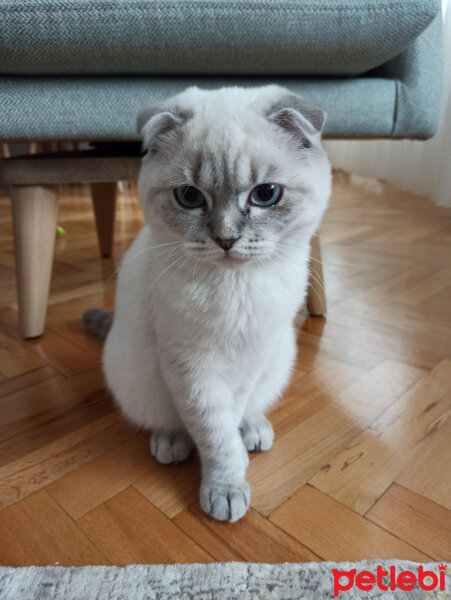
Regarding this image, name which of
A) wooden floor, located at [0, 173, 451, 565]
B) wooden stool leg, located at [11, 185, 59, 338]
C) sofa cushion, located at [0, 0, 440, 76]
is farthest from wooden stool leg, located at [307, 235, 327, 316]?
wooden stool leg, located at [11, 185, 59, 338]

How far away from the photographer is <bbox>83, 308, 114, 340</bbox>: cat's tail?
1248 millimetres

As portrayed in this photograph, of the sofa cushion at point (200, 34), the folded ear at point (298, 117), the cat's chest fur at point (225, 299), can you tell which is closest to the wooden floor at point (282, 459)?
the cat's chest fur at point (225, 299)

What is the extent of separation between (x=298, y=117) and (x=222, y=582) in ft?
2.08

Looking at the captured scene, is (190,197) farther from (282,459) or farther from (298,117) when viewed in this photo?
(282,459)

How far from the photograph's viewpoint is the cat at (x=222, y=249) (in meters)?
0.64

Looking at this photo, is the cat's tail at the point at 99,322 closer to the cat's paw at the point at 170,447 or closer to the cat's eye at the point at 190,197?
the cat's paw at the point at 170,447

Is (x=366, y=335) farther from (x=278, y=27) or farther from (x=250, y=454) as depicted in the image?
(x=278, y=27)

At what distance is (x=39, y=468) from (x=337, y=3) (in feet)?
3.53

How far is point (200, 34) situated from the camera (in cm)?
93

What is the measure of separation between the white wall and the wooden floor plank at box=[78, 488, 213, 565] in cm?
229

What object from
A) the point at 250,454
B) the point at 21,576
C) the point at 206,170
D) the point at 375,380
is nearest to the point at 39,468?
the point at 21,576

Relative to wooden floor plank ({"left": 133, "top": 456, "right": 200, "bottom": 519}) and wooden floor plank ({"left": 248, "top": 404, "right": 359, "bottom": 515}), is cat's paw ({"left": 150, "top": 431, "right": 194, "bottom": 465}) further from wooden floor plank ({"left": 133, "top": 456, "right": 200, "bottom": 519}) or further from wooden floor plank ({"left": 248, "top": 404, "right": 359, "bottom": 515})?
wooden floor plank ({"left": 248, "top": 404, "right": 359, "bottom": 515})

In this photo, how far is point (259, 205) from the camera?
65 cm

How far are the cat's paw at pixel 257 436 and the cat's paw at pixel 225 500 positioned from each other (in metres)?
0.12
